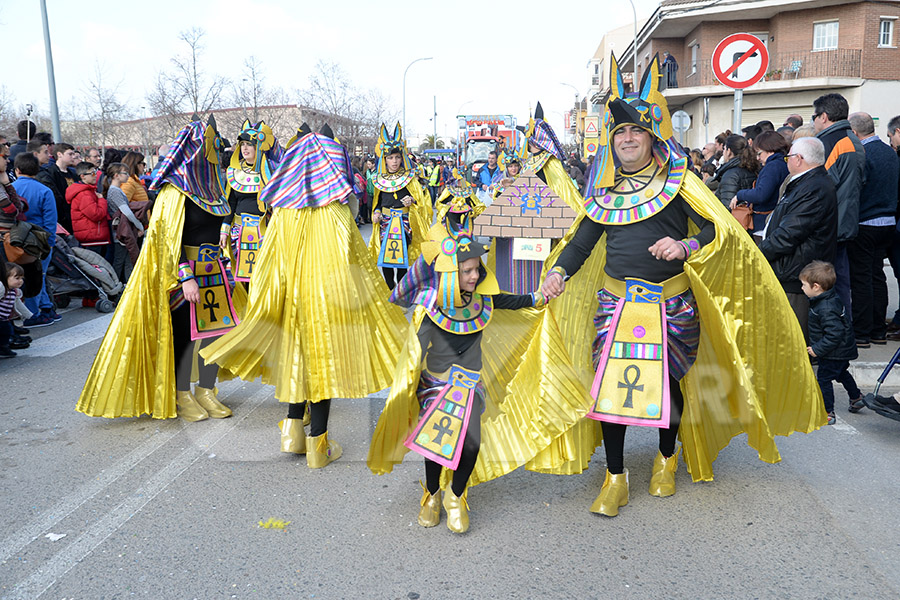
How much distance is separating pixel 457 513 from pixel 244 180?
418 centimetres

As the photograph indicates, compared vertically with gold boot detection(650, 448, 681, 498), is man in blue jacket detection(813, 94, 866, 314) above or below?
above

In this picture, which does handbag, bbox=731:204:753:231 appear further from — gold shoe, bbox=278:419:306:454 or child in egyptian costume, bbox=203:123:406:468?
gold shoe, bbox=278:419:306:454

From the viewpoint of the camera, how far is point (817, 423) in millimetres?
3721

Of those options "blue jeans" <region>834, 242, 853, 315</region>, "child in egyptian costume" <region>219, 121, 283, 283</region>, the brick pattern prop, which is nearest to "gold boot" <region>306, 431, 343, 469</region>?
"child in egyptian costume" <region>219, 121, 283, 283</region>

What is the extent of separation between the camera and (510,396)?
3.62 meters

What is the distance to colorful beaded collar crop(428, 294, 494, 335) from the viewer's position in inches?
128

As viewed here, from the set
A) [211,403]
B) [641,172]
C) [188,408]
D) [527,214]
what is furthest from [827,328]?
[188,408]

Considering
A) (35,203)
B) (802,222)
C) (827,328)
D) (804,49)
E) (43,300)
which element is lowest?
(43,300)

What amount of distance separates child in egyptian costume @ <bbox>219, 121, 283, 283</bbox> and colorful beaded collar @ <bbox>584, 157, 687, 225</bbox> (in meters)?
3.25

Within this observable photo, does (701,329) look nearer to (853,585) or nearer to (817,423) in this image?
(817,423)

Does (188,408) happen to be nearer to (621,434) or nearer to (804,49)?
(621,434)

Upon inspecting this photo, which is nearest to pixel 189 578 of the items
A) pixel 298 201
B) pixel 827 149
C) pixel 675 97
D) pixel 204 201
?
pixel 298 201

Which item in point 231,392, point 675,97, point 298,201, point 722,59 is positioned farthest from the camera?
point 675,97

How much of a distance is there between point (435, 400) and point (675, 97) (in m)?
30.6
